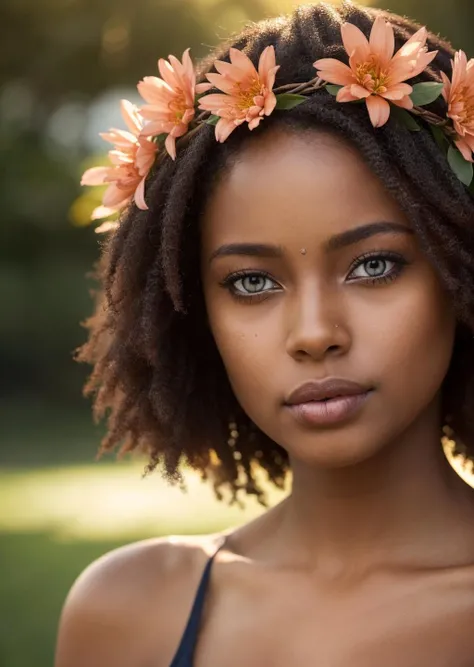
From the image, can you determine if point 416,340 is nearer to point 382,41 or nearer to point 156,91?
point 382,41

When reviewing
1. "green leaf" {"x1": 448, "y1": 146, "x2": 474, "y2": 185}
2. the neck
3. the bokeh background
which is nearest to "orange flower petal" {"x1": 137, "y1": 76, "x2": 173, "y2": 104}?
"green leaf" {"x1": 448, "y1": 146, "x2": 474, "y2": 185}

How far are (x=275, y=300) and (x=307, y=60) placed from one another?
480 mm

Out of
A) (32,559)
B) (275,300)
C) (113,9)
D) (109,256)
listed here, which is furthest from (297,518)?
(113,9)

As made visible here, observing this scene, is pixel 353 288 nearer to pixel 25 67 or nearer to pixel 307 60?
pixel 307 60

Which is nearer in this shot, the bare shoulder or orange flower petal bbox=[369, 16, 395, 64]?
orange flower petal bbox=[369, 16, 395, 64]

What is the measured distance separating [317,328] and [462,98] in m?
0.55

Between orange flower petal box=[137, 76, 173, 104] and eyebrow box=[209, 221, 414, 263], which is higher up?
orange flower petal box=[137, 76, 173, 104]

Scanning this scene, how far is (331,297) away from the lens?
2.26 metres

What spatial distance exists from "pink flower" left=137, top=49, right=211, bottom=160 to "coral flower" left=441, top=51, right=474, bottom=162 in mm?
470

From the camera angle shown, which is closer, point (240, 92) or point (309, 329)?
point (309, 329)

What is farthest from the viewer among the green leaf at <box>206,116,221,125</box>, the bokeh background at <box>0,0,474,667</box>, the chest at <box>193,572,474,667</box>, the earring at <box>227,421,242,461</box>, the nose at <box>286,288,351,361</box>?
the bokeh background at <box>0,0,474,667</box>

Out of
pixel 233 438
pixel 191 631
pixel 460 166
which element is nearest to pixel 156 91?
pixel 460 166

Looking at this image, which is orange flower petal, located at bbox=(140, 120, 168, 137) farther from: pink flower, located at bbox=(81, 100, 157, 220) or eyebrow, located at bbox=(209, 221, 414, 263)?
eyebrow, located at bbox=(209, 221, 414, 263)

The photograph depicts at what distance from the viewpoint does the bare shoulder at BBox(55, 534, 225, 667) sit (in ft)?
8.68
